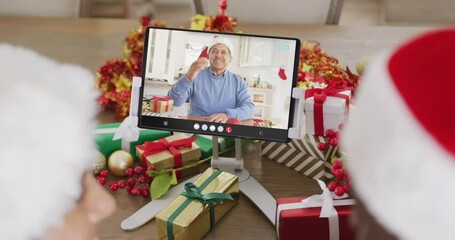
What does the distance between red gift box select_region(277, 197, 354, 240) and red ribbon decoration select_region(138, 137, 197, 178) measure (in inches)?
A: 10.5

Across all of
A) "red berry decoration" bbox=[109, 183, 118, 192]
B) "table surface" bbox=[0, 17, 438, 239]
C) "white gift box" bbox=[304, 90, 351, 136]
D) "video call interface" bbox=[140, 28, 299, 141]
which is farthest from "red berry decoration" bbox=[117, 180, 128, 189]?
"white gift box" bbox=[304, 90, 351, 136]

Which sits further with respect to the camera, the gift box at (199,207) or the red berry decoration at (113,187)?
the red berry decoration at (113,187)

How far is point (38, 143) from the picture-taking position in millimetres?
502

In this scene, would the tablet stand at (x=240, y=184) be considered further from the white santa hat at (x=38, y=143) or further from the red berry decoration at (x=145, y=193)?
the white santa hat at (x=38, y=143)

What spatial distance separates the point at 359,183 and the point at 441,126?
0.28ft

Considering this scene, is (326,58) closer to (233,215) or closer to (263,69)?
(263,69)

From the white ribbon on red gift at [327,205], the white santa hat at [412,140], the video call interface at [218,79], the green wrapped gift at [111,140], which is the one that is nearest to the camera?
the white santa hat at [412,140]

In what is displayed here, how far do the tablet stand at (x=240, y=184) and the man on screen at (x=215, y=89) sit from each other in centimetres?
8

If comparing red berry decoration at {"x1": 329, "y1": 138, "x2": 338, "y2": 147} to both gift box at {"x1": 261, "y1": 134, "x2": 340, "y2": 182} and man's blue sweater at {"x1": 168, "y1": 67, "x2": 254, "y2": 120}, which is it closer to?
gift box at {"x1": 261, "y1": 134, "x2": 340, "y2": 182}

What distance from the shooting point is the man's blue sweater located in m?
0.97

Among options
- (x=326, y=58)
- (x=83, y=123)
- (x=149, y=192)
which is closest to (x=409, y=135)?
(x=83, y=123)

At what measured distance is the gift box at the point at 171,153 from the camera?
1.04 meters

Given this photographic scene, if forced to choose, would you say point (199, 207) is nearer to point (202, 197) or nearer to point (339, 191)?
point (202, 197)

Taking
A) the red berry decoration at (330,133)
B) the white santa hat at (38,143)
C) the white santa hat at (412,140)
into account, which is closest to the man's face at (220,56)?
the red berry decoration at (330,133)
